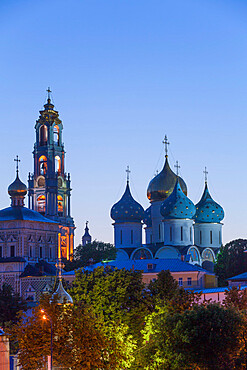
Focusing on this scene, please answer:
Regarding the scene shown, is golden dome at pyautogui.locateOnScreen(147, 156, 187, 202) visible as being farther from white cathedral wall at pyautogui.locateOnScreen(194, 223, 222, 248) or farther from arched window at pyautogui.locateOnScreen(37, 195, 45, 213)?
arched window at pyautogui.locateOnScreen(37, 195, 45, 213)

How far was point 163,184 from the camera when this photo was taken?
9931 centimetres

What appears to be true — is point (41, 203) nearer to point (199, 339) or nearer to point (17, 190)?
point (17, 190)

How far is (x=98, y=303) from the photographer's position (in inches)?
1832

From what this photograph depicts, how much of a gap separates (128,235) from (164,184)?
7.20 metres

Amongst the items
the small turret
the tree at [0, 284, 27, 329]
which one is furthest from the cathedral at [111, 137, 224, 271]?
the small turret

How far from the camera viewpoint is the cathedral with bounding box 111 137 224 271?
92062mm

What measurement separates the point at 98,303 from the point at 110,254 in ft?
165

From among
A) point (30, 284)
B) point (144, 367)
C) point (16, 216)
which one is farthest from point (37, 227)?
point (144, 367)

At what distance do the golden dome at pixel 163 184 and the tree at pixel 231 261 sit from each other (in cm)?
1190

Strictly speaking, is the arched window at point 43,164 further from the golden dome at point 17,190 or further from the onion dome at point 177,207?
the onion dome at point 177,207

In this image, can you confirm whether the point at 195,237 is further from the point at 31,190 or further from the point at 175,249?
the point at 31,190

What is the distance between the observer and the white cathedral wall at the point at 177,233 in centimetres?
9231

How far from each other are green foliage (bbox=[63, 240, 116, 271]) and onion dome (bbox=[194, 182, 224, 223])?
34.1 ft

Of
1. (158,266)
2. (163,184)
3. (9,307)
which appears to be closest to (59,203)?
(163,184)
